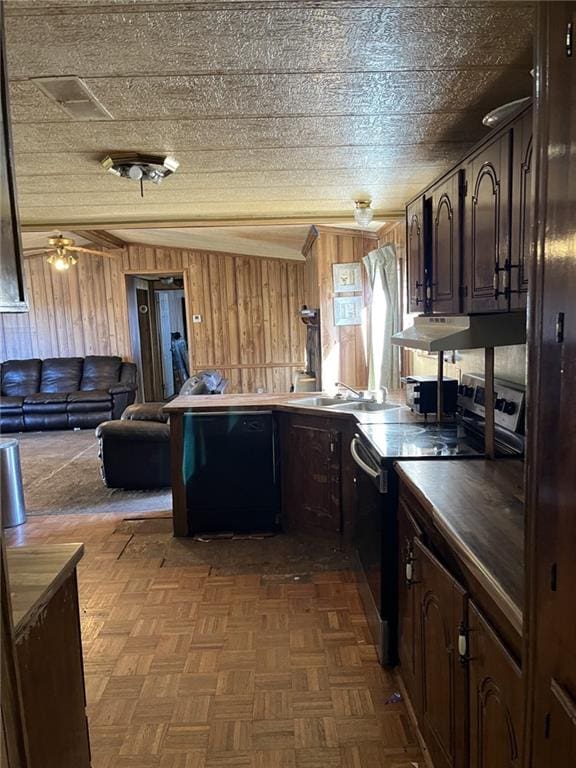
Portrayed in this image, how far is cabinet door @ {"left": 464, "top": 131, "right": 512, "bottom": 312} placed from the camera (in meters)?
1.76

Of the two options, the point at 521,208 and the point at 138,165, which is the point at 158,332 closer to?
the point at 138,165

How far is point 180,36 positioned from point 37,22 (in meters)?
0.35

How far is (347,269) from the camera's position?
540cm

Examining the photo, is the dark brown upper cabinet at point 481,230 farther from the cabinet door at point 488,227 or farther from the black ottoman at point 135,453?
the black ottoman at point 135,453

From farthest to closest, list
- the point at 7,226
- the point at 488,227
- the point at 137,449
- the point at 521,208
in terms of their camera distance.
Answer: the point at 137,449, the point at 488,227, the point at 521,208, the point at 7,226

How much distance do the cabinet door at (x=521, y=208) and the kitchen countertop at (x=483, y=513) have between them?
22.9 inches

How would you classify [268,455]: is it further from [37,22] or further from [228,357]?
[228,357]

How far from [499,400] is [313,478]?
1420 mm

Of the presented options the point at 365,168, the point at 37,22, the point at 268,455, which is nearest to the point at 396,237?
the point at 365,168

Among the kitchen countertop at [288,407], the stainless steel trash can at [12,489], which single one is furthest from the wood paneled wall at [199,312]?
the stainless steel trash can at [12,489]

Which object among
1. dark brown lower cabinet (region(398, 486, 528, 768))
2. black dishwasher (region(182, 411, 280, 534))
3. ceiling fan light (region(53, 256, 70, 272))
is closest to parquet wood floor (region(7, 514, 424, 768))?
dark brown lower cabinet (region(398, 486, 528, 768))

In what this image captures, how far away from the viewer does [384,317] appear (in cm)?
455

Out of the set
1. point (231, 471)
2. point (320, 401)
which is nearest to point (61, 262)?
point (231, 471)

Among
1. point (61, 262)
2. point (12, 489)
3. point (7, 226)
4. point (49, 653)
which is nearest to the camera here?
point (7, 226)
